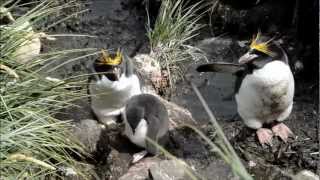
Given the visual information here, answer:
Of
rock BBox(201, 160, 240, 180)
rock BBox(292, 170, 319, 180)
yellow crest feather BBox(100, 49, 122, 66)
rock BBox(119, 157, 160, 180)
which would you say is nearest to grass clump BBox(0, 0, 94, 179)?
rock BBox(119, 157, 160, 180)

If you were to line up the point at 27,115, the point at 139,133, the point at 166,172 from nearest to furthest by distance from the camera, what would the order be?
the point at 27,115 → the point at 166,172 → the point at 139,133

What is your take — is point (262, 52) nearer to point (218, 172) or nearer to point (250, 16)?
point (218, 172)

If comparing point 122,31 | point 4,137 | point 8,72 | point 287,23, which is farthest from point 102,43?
point 4,137

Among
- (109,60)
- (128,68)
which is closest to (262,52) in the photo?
(128,68)

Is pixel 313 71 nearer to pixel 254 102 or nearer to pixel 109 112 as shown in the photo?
pixel 254 102

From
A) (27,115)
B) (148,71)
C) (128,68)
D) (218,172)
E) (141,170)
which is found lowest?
(218,172)

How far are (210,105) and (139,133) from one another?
5.54 ft

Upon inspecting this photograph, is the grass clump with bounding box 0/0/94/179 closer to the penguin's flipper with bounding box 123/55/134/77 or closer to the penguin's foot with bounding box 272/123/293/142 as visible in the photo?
the penguin's flipper with bounding box 123/55/134/77

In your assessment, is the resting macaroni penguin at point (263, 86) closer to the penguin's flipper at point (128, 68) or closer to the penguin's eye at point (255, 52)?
the penguin's eye at point (255, 52)

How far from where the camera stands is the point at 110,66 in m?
5.25

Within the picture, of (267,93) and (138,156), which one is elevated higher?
(267,93)

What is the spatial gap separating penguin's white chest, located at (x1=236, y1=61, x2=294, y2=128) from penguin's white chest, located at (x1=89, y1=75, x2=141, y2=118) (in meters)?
0.93

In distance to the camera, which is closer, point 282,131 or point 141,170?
point 141,170

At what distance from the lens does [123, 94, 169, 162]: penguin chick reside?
4859 millimetres
